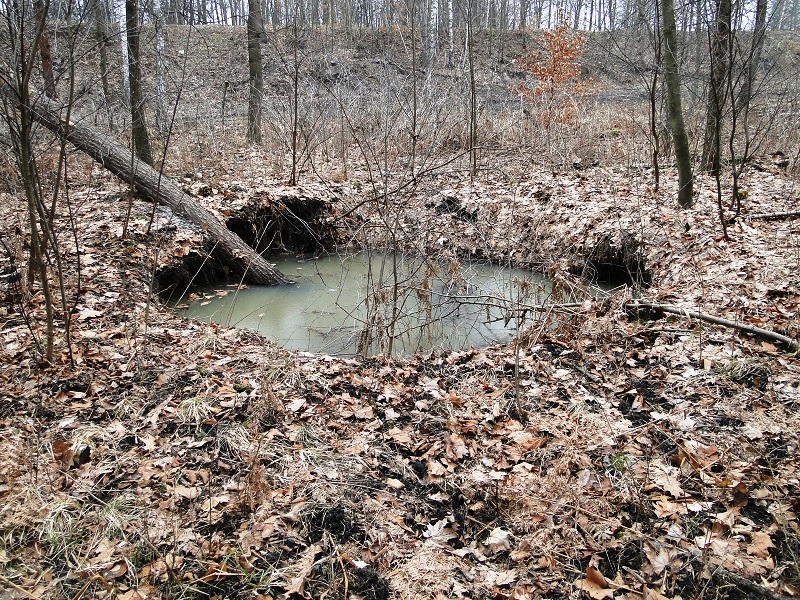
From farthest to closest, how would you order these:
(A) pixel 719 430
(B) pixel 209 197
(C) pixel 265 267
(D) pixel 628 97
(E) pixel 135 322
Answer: (D) pixel 628 97, (B) pixel 209 197, (C) pixel 265 267, (E) pixel 135 322, (A) pixel 719 430

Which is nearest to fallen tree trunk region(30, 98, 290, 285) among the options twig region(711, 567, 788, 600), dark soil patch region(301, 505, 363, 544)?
dark soil patch region(301, 505, 363, 544)

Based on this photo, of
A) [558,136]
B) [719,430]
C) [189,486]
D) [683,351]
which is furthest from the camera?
[558,136]

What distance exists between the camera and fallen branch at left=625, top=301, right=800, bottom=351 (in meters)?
3.90

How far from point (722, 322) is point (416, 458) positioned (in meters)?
2.68

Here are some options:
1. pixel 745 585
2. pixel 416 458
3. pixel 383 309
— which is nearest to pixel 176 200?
pixel 383 309

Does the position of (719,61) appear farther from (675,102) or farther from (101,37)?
(101,37)

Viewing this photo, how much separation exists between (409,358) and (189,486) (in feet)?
7.40

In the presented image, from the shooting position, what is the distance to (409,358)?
15.6 feet

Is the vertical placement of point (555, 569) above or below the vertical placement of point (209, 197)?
below

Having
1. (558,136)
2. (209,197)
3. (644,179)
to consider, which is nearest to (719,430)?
(644,179)

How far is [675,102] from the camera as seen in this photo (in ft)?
21.7

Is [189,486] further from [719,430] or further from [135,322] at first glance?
[719,430]

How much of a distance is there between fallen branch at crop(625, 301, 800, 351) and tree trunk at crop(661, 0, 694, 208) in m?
2.94

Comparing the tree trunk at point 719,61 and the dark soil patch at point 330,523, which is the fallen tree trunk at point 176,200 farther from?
the tree trunk at point 719,61
